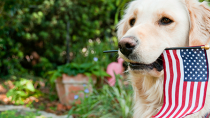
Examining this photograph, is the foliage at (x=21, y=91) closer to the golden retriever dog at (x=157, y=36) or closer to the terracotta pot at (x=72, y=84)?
the terracotta pot at (x=72, y=84)

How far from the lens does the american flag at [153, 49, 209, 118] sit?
1360 millimetres

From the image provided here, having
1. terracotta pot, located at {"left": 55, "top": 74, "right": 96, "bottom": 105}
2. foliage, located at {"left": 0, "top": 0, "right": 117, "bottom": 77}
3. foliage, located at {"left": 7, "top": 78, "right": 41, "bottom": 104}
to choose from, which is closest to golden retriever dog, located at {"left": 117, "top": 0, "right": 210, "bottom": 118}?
terracotta pot, located at {"left": 55, "top": 74, "right": 96, "bottom": 105}

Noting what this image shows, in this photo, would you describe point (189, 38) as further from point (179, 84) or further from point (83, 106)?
point (83, 106)

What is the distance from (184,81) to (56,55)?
5169mm

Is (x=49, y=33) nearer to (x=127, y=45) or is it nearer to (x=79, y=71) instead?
(x=79, y=71)

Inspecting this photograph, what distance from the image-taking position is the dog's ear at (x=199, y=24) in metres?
1.52

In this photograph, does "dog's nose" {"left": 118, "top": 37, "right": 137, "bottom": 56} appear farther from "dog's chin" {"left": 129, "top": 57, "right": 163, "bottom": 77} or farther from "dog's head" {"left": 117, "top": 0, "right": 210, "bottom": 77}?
"dog's chin" {"left": 129, "top": 57, "right": 163, "bottom": 77}

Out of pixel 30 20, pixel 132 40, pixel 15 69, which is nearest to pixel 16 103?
pixel 15 69

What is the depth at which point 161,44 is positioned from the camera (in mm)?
1459

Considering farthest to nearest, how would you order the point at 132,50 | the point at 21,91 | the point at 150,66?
1. the point at 21,91
2. the point at 150,66
3. the point at 132,50

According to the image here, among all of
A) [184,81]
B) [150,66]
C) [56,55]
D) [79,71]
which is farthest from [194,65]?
[56,55]

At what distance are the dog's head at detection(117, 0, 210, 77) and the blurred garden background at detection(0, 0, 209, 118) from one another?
142 centimetres

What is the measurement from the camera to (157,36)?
4.90ft

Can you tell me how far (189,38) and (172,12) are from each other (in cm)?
23
